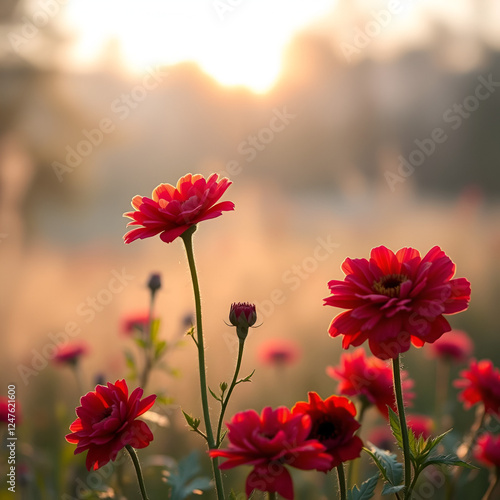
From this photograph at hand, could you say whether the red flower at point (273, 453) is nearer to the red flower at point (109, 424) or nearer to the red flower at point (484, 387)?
the red flower at point (109, 424)

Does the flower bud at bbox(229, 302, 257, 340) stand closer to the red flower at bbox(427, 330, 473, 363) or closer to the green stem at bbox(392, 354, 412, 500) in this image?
the green stem at bbox(392, 354, 412, 500)

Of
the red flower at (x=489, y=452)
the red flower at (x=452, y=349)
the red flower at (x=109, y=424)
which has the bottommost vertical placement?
the red flower at (x=489, y=452)

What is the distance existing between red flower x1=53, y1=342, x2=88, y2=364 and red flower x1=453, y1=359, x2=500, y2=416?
51.8 inches

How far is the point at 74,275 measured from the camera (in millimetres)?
4516

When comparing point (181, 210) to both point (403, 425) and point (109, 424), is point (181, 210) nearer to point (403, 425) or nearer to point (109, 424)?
point (109, 424)

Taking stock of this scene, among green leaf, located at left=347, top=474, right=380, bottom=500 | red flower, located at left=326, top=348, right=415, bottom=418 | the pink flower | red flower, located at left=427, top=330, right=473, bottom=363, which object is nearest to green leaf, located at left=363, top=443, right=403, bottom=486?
green leaf, located at left=347, top=474, right=380, bottom=500

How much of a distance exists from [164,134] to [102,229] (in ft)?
5.19

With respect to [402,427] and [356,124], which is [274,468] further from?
[356,124]

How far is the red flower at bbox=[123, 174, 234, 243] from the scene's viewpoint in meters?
0.98

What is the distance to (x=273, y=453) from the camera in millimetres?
760

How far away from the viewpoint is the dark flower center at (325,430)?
0.89 m

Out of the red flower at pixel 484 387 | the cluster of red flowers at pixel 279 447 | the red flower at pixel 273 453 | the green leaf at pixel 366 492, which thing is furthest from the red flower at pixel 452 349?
the red flower at pixel 273 453

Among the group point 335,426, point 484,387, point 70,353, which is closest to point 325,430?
point 335,426

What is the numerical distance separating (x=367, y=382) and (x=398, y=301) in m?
0.36
